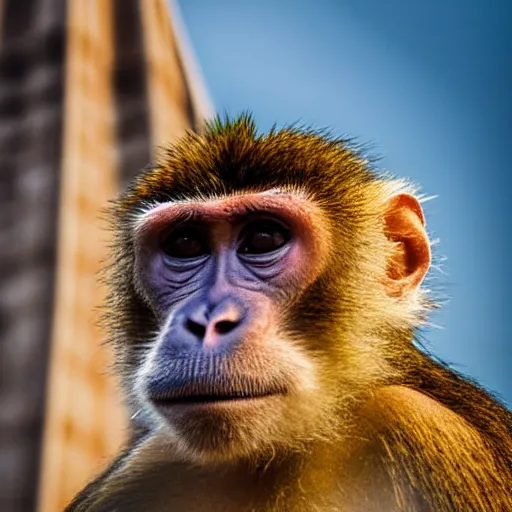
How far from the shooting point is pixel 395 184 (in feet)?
11.4

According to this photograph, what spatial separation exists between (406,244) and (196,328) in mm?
973

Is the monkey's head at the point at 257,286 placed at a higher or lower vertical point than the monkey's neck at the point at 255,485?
higher

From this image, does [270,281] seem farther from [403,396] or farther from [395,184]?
[395,184]

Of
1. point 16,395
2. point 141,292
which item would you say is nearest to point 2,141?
point 16,395

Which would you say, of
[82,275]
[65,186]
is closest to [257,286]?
[82,275]

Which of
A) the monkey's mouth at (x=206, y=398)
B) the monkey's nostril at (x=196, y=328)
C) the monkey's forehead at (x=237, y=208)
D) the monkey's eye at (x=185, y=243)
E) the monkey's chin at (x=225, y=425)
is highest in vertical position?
the monkey's forehead at (x=237, y=208)

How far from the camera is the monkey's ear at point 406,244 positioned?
3162 mm

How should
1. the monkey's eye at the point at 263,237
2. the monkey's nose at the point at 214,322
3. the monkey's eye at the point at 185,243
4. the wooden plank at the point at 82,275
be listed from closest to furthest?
the monkey's nose at the point at 214,322, the monkey's eye at the point at 263,237, the monkey's eye at the point at 185,243, the wooden plank at the point at 82,275

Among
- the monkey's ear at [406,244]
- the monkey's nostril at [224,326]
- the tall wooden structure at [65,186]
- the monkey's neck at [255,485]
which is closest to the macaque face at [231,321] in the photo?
the monkey's nostril at [224,326]

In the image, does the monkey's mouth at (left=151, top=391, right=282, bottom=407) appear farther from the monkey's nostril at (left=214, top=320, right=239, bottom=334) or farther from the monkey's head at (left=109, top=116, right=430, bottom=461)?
the monkey's nostril at (left=214, top=320, right=239, bottom=334)

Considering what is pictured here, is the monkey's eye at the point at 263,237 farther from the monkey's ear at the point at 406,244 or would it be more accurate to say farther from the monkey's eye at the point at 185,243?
the monkey's ear at the point at 406,244

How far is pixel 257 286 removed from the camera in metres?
2.80

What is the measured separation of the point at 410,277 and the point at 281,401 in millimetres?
768

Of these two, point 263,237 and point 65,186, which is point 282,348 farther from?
point 65,186
